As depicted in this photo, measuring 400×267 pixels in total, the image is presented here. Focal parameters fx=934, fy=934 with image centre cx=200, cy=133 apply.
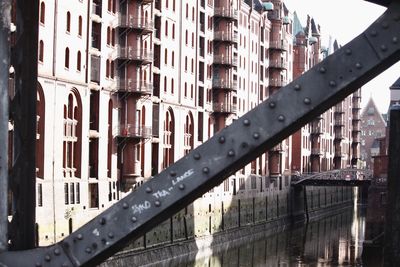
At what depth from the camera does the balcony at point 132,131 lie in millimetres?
39844

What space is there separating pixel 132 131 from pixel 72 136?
5.30 metres

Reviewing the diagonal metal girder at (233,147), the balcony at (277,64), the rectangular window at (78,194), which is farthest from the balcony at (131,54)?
the diagonal metal girder at (233,147)

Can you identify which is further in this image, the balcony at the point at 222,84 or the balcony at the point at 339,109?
the balcony at the point at 339,109

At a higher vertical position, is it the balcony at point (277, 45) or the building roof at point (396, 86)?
the balcony at point (277, 45)

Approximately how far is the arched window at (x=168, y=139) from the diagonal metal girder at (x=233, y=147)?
4173cm

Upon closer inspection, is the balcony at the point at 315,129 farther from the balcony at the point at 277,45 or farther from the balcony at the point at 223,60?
the balcony at the point at 223,60

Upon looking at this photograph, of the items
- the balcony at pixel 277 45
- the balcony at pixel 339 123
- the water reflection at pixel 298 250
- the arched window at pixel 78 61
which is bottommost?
the water reflection at pixel 298 250

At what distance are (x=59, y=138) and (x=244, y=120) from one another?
97.9 feet

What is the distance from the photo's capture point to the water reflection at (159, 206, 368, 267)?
4252cm

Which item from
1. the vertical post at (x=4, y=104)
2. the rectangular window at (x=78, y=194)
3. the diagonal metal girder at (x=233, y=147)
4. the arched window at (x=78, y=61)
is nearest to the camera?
the diagonal metal girder at (x=233, y=147)

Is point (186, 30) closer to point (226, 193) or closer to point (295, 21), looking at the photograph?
point (226, 193)

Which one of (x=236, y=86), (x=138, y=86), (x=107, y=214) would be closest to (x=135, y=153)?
(x=138, y=86)

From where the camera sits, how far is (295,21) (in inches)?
3644

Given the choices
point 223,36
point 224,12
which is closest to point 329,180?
point 223,36
